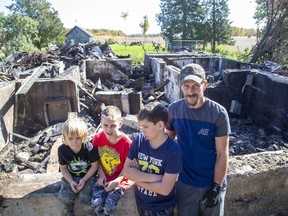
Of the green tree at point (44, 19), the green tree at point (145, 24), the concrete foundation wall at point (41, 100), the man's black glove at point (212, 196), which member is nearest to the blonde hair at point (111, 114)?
the man's black glove at point (212, 196)

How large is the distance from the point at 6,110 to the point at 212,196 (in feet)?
28.0

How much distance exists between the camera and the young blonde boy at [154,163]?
2.03 meters

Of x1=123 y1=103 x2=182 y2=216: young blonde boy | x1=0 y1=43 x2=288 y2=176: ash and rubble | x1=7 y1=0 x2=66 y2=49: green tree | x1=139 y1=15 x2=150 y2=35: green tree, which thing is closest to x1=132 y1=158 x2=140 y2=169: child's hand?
x1=123 y1=103 x2=182 y2=216: young blonde boy

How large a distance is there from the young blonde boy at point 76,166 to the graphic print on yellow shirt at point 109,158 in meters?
0.07

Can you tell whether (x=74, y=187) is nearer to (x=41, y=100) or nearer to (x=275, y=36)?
(x=41, y=100)

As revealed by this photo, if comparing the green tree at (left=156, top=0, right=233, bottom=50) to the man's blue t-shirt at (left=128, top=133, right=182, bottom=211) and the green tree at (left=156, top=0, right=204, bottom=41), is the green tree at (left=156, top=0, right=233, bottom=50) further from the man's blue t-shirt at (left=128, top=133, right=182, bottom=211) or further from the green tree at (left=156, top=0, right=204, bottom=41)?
the man's blue t-shirt at (left=128, top=133, right=182, bottom=211)

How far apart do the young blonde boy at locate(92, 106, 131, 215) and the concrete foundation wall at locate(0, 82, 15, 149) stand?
728 centimetres

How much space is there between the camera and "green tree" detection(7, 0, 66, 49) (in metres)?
43.8

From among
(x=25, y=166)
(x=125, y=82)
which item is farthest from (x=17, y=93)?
(x=125, y=82)

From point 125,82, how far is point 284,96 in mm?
9470

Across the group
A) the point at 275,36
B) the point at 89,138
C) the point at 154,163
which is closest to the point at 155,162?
the point at 154,163

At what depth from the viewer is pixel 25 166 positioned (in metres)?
7.12

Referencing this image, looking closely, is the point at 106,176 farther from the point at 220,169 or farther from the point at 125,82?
the point at 125,82

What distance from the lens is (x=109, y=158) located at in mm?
2453
